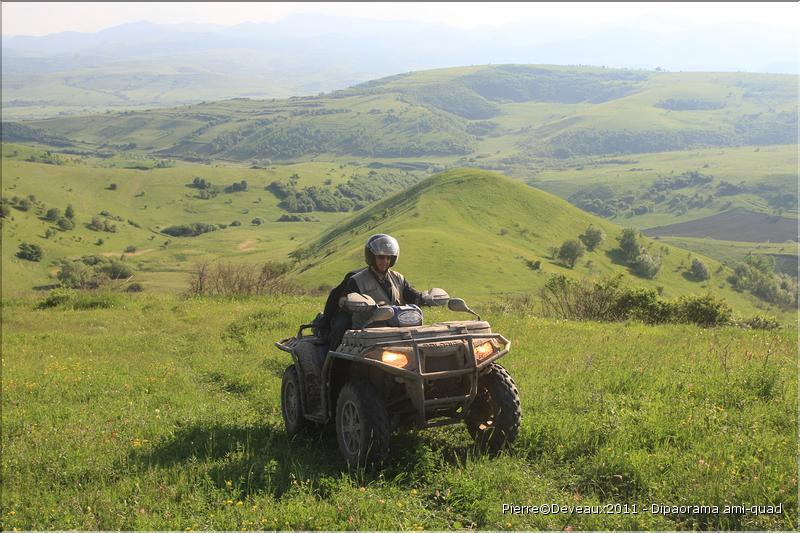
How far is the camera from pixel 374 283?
30.8ft

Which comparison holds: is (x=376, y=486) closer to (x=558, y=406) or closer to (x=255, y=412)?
(x=558, y=406)

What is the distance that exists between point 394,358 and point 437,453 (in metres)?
1.63

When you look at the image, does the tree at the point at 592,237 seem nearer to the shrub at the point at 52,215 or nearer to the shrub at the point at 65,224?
the shrub at the point at 65,224

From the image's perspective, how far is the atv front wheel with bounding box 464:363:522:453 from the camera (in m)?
8.48

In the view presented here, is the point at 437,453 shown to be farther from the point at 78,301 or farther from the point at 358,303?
the point at 78,301

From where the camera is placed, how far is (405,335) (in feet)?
26.8

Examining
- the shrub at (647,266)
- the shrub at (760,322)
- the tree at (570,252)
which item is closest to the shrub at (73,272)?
the tree at (570,252)

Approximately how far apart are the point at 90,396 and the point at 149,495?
780cm

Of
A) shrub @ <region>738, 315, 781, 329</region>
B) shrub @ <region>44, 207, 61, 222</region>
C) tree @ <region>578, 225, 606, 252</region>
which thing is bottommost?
shrub @ <region>44, 207, 61, 222</region>

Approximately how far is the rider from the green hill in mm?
73264

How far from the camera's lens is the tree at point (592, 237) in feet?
417

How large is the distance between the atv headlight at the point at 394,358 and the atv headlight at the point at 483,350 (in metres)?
1.00

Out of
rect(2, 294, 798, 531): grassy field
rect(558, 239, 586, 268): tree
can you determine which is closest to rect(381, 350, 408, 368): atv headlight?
rect(2, 294, 798, 531): grassy field

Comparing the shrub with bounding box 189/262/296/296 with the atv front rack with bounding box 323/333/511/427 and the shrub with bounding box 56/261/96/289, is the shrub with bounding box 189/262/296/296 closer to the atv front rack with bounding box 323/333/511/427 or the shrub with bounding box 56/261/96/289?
the atv front rack with bounding box 323/333/511/427
